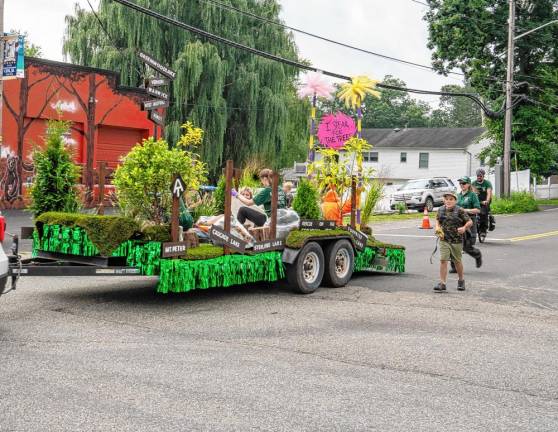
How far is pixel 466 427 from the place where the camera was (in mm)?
4957

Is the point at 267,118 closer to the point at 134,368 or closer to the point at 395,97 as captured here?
the point at 134,368

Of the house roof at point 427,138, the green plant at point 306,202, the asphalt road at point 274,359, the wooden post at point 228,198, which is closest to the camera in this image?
the asphalt road at point 274,359

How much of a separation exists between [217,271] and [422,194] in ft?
92.2

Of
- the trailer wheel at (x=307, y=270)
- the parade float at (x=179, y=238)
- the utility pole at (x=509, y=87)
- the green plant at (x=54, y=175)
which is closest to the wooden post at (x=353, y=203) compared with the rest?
the parade float at (x=179, y=238)

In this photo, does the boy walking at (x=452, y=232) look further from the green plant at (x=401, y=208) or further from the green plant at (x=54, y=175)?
the green plant at (x=401, y=208)

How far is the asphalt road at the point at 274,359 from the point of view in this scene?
507 centimetres

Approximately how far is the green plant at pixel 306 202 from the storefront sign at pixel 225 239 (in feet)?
5.81

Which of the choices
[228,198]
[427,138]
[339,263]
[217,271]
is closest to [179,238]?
[217,271]

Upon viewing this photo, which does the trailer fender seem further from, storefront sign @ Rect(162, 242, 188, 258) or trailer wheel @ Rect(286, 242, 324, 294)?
storefront sign @ Rect(162, 242, 188, 258)

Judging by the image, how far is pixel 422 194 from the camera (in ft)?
119

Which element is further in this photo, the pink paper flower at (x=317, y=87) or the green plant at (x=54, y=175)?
the pink paper flower at (x=317, y=87)

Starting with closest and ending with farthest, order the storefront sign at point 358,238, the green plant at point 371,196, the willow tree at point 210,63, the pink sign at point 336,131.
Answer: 1. the storefront sign at point 358,238
2. the green plant at point 371,196
3. the pink sign at point 336,131
4. the willow tree at point 210,63

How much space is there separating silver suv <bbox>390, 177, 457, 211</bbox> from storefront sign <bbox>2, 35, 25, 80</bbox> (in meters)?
23.4

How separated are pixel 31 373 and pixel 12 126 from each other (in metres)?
20.7
